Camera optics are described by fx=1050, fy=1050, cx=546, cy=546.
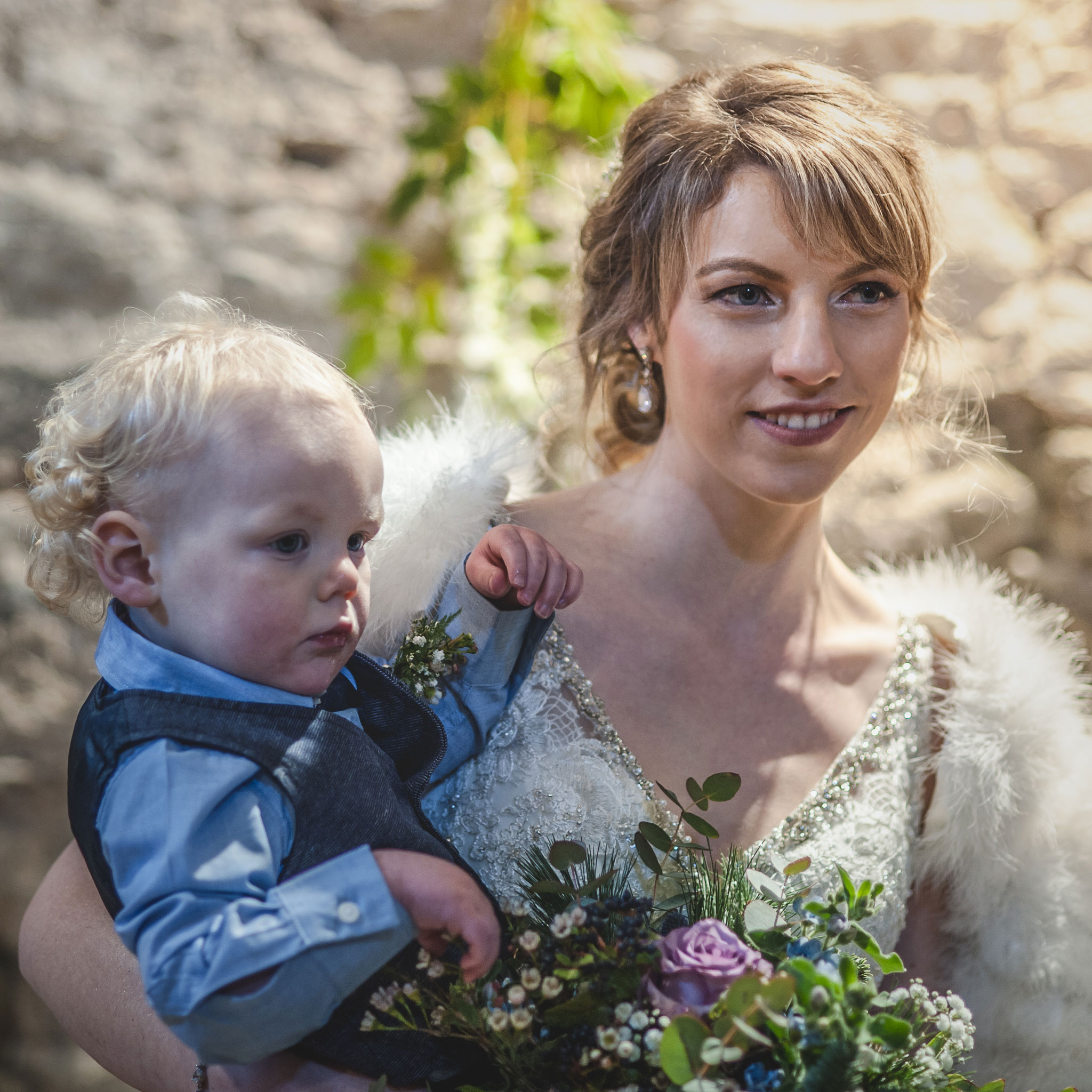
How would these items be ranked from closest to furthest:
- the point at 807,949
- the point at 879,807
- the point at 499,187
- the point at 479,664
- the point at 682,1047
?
the point at 682,1047 < the point at 807,949 < the point at 479,664 < the point at 879,807 < the point at 499,187

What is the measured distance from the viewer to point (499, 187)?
2.46 meters

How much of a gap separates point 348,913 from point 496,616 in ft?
1.54

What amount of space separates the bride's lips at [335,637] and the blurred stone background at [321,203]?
4.34 feet

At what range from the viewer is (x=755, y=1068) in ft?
2.54

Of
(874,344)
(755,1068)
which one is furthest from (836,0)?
(755,1068)

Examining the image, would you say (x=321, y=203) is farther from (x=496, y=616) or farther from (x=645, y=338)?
(x=496, y=616)

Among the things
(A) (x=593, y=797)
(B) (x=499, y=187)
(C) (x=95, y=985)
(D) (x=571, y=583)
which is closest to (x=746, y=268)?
(D) (x=571, y=583)

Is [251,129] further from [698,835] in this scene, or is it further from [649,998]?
[649,998]

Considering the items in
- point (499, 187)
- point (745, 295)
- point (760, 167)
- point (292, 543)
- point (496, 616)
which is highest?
point (499, 187)

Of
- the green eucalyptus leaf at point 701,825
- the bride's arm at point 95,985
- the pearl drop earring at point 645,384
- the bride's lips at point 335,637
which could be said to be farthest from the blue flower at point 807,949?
the pearl drop earring at point 645,384

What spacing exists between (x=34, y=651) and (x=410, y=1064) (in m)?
1.67

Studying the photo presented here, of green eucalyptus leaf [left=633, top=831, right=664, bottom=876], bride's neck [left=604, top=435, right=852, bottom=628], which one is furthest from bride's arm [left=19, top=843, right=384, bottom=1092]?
bride's neck [left=604, top=435, right=852, bottom=628]

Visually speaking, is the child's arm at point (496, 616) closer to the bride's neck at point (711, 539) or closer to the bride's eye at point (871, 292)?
the bride's neck at point (711, 539)

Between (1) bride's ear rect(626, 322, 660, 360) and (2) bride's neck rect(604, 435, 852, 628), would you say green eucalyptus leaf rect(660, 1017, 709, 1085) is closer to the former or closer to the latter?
(2) bride's neck rect(604, 435, 852, 628)
